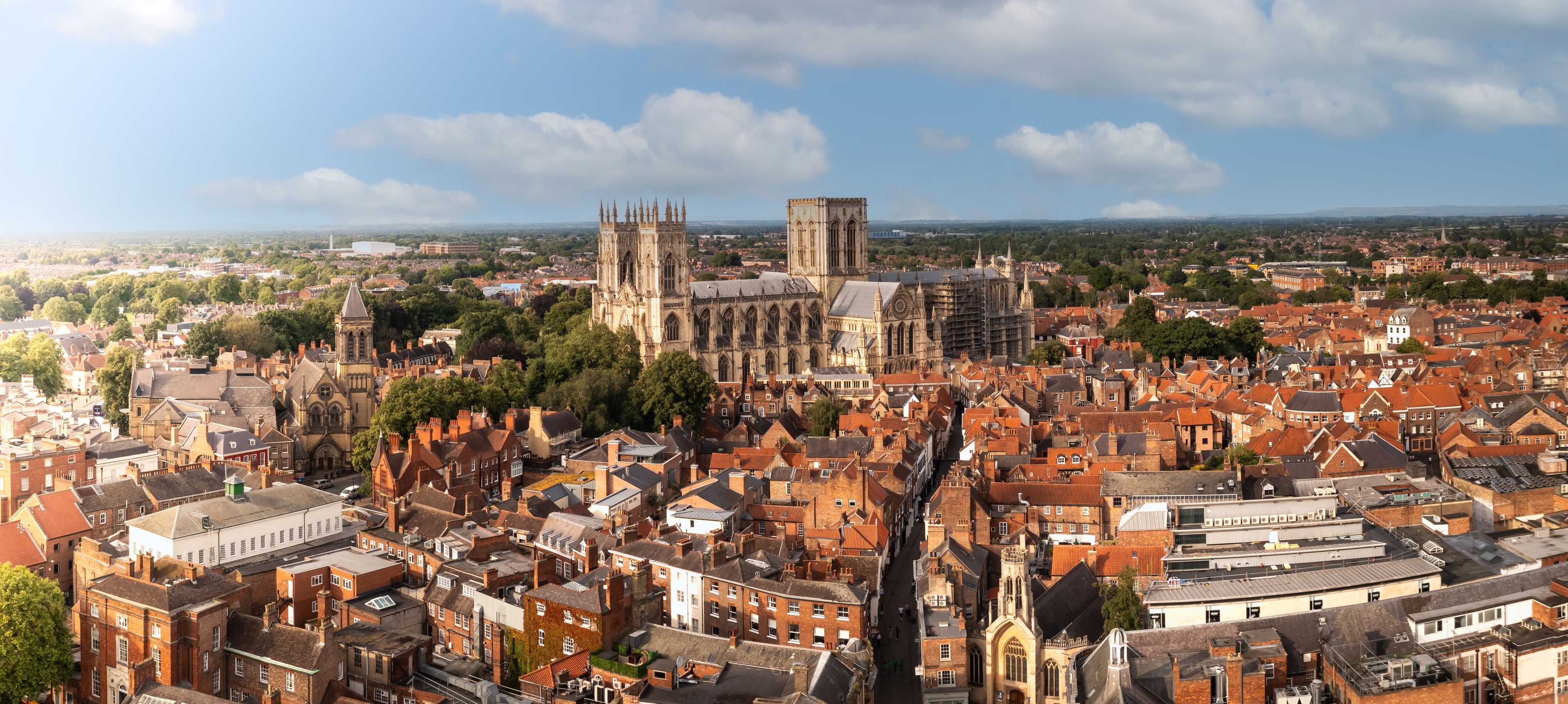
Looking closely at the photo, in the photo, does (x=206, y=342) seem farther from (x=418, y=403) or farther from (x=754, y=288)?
(x=418, y=403)

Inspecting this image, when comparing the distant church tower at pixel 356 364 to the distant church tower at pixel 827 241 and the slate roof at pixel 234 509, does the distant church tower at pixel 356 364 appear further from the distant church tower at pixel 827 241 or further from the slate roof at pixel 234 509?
the distant church tower at pixel 827 241

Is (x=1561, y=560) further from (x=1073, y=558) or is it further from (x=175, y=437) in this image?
(x=175, y=437)

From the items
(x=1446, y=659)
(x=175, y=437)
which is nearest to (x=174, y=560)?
(x=175, y=437)

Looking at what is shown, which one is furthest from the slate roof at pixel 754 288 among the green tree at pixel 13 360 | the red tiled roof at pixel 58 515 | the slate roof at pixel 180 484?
the green tree at pixel 13 360

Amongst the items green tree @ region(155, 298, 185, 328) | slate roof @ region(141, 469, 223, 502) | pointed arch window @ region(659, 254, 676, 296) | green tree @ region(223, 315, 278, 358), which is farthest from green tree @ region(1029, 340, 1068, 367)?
green tree @ region(155, 298, 185, 328)

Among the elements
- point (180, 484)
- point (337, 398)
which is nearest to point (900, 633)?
point (180, 484)

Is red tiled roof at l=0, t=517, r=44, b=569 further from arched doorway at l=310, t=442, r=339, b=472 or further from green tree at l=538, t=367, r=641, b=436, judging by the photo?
green tree at l=538, t=367, r=641, b=436
